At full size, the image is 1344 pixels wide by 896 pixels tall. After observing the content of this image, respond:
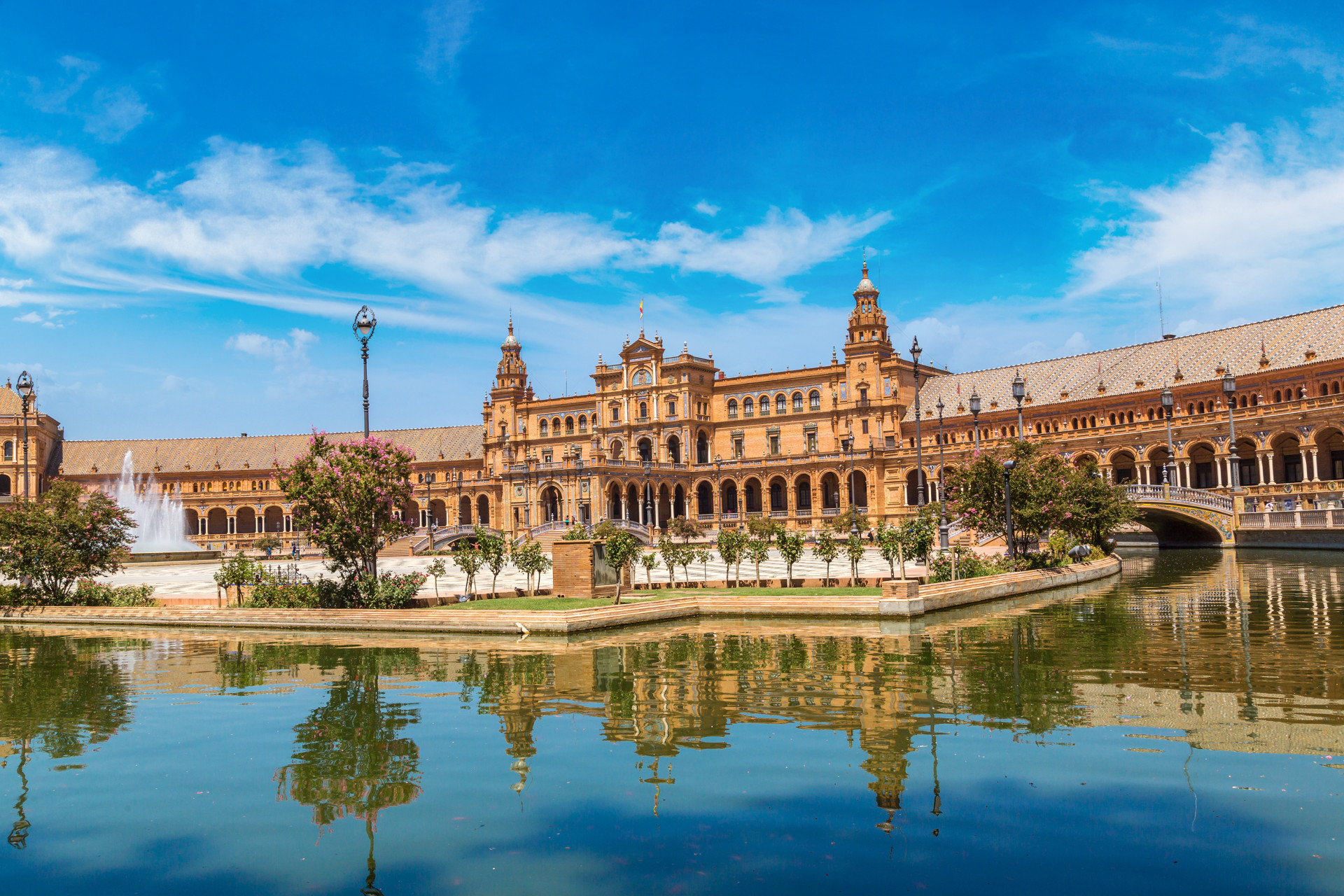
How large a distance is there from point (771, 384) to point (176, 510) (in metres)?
51.7

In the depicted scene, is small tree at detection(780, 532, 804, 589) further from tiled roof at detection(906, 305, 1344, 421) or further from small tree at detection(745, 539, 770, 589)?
tiled roof at detection(906, 305, 1344, 421)

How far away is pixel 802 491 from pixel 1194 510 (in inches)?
1393

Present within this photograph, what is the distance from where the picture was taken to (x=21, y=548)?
28.5 meters

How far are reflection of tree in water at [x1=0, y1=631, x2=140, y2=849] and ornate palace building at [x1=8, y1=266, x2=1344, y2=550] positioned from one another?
46.4 meters

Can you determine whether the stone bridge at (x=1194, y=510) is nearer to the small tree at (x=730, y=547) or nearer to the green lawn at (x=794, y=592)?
the small tree at (x=730, y=547)

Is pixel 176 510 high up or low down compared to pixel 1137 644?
up

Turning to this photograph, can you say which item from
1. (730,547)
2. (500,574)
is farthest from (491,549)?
(500,574)

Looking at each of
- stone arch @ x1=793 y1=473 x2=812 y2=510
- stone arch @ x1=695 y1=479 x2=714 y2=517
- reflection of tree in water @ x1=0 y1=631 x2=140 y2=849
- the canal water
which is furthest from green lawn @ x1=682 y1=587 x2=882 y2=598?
stone arch @ x1=695 y1=479 x2=714 y2=517

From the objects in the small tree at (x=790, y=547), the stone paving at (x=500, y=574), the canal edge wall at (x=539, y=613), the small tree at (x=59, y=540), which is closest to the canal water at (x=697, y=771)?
the canal edge wall at (x=539, y=613)

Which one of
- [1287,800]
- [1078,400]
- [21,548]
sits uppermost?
[1078,400]

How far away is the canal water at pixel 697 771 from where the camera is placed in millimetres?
7723

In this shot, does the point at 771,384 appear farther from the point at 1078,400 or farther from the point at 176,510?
the point at 176,510

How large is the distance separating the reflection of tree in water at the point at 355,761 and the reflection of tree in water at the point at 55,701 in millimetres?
2450

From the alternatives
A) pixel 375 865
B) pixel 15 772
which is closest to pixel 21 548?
pixel 15 772
